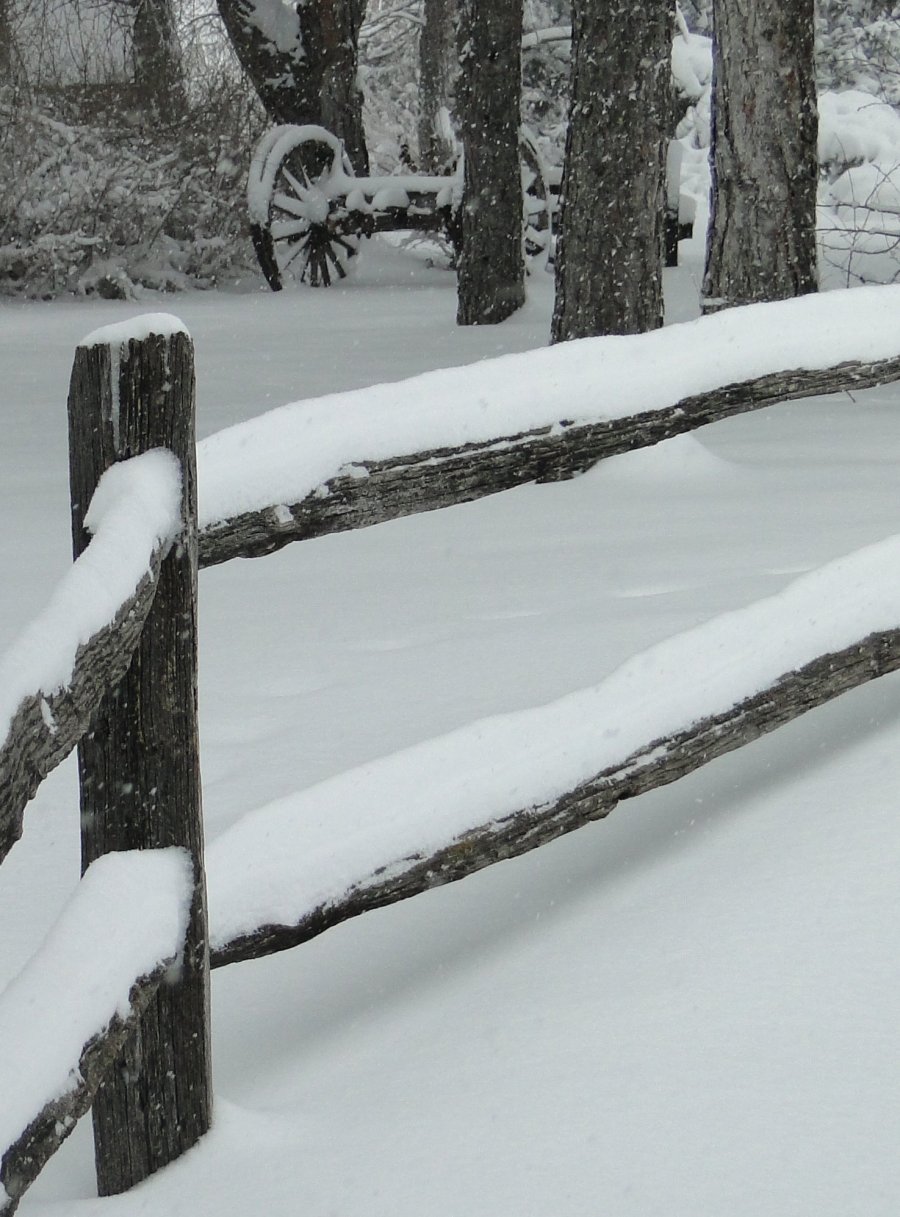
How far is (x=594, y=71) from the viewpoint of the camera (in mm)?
5734

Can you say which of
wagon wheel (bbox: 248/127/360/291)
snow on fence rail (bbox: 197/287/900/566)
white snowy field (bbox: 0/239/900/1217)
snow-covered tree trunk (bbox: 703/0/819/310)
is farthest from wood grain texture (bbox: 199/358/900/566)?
wagon wheel (bbox: 248/127/360/291)

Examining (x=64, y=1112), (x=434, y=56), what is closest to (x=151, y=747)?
(x=64, y=1112)

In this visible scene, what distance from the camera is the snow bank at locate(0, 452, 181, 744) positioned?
1.28 meters

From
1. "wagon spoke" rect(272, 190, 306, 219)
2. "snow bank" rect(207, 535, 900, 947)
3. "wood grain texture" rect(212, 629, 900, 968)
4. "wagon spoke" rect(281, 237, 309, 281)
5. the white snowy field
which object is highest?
"wagon spoke" rect(272, 190, 306, 219)

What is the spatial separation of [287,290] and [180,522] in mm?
11926

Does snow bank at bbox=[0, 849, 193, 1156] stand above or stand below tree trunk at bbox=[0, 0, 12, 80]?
below

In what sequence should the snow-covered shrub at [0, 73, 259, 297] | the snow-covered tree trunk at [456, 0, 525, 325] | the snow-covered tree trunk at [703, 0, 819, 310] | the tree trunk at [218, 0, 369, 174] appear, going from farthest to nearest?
the tree trunk at [218, 0, 369, 174] < the snow-covered shrub at [0, 73, 259, 297] < the snow-covered tree trunk at [456, 0, 525, 325] < the snow-covered tree trunk at [703, 0, 819, 310]

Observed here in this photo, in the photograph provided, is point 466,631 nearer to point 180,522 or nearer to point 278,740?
point 278,740

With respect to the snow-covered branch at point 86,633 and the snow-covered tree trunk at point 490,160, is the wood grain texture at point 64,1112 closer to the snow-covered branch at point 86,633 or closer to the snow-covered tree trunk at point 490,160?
the snow-covered branch at point 86,633

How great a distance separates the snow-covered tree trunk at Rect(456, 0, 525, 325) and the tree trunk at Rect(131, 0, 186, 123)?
529 cm

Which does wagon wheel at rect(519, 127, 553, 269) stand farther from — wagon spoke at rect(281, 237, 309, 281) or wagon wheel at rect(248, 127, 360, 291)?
wagon spoke at rect(281, 237, 309, 281)

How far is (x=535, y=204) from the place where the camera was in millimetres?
12523

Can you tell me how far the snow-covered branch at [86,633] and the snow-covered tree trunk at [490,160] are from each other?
25.9ft

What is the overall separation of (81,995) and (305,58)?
44.6 ft
